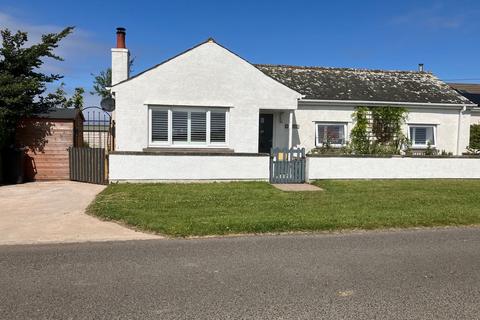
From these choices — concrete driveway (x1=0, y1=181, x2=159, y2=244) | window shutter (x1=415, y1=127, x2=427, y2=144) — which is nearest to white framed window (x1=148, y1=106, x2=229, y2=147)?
concrete driveway (x1=0, y1=181, x2=159, y2=244)

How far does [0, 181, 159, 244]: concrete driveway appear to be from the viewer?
6.93 metres

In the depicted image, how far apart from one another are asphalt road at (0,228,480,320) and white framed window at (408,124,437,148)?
12.4 m

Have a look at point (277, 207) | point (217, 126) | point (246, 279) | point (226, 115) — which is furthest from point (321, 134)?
point (246, 279)

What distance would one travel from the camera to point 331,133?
1800 centimetres

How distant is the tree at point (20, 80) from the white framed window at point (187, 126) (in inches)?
154

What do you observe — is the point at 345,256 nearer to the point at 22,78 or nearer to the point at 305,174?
the point at 305,174

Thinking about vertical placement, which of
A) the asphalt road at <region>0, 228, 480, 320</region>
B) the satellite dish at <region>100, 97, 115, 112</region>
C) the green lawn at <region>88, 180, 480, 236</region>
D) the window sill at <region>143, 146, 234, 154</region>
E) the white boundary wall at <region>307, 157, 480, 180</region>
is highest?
the satellite dish at <region>100, 97, 115, 112</region>

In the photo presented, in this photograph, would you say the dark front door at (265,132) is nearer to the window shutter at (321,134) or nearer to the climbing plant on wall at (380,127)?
the window shutter at (321,134)

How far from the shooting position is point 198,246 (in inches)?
252

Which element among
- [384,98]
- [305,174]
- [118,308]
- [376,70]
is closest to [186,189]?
[305,174]

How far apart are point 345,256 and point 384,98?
45.5 feet

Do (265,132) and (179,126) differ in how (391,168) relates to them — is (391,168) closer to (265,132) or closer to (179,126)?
(265,132)

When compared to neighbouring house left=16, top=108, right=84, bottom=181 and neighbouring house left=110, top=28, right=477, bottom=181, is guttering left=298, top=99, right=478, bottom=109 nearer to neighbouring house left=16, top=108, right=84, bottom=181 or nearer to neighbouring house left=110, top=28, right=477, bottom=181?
neighbouring house left=110, top=28, right=477, bottom=181

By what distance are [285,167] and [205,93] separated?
399 centimetres
